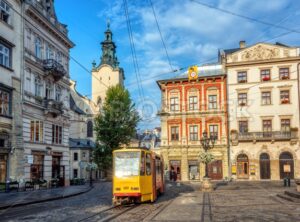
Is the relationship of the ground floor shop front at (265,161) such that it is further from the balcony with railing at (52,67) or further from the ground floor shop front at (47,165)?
the balcony with railing at (52,67)

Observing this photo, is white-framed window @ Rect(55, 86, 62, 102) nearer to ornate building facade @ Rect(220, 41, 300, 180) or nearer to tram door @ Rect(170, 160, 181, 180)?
tram door @ Rect(170, 160, 181, 180)

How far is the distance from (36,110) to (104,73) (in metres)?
48.7

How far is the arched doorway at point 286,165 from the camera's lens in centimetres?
4681

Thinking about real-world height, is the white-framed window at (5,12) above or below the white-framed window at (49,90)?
above

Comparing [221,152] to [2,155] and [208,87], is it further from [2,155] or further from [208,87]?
[2,155]

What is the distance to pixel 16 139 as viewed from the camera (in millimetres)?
30156

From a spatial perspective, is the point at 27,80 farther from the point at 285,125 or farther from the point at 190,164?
the point at 285,125

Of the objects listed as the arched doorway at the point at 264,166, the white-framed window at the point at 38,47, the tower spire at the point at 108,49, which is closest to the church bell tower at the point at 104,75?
the tower spire at the point at 108,49

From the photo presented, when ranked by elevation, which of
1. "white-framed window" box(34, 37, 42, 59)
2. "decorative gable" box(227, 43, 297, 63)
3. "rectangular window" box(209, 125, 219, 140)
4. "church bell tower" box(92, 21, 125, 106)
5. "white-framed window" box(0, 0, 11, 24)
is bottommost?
"rectangular window" box(209, 125, 219, 140)

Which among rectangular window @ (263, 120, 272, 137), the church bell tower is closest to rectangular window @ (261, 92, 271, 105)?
rectangular window @ (263, 120, 272, 137)

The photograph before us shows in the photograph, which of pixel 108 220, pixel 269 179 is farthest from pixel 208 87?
pixel 108 220

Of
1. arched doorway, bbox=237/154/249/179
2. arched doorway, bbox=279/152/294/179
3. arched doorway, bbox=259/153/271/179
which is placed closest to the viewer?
arched doorway, bbox=279/152/294/179

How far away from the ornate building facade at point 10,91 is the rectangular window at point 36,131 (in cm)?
252

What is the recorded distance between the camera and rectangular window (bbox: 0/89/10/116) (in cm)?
2866
